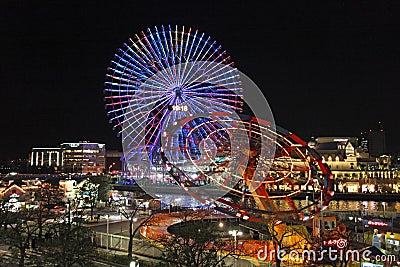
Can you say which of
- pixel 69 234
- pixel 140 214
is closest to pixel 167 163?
pixel 140 214

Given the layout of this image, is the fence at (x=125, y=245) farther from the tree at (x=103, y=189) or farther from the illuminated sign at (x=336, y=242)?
the tree at (x=103, y=189)

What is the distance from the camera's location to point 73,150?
119312mm

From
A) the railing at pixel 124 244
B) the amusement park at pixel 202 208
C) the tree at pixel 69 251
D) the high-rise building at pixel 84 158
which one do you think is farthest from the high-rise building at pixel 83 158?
the tree at pixel 69 251

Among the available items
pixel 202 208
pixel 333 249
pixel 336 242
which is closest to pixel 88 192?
pixel 202 208

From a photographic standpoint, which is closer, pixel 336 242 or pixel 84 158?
pixel 336 242

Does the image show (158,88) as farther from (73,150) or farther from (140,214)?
(73,150)

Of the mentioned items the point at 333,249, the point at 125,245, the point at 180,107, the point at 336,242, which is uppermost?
the point at 180,107

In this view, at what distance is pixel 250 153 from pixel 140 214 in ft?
45.1

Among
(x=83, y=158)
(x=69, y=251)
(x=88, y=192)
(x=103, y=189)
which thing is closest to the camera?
(x=69, y=251)

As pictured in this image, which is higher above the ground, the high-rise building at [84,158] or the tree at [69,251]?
the high-rise building at [84,158]

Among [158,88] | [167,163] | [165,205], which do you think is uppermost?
[158,88]

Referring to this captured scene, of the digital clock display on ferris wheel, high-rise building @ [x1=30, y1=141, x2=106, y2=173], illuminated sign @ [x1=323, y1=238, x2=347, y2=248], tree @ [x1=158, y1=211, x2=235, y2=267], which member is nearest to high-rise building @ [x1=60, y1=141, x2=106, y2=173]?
high-rise building @ [x1=30, y1=141, x2=106, y2=173]

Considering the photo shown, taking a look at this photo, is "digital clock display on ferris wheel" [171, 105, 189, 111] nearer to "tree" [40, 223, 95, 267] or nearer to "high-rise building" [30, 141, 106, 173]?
"tree" [40, 223, 95, 267]

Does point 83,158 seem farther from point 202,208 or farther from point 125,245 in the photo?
point 125,245
